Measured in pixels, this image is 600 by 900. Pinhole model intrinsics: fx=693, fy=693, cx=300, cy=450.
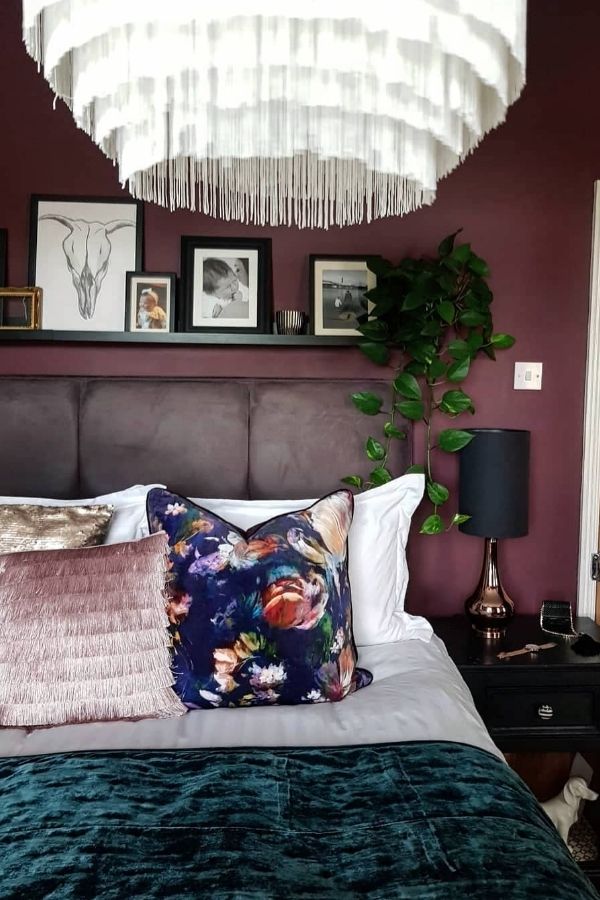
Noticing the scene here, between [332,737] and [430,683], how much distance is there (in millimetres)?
343

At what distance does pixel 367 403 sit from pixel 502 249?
75 centimetres

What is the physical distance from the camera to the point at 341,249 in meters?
2.33

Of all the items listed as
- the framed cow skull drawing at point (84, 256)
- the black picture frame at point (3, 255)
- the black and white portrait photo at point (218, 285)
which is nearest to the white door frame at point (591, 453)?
the black and white portrait photo at point (218, 285)

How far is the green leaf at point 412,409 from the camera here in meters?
2.19

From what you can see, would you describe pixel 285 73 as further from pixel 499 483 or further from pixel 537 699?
pixel 537 699

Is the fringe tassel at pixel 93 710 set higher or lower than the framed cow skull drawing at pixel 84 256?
lower

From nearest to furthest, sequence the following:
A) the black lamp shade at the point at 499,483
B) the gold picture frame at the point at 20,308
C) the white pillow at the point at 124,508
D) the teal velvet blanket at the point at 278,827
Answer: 1. the teal velvet blanket at the point at 278,827
2. the white pillow at the point at 124,508
3. the black lamp shade at the point at 499,483
4. the gold picture frame at the point at 20,308

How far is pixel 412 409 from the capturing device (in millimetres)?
2189

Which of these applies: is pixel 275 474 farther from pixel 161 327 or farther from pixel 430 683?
pixel 430 683

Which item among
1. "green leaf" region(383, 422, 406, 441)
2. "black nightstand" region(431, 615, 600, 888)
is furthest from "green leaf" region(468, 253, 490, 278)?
"black nightstand" region(431, 615, 600, 888)

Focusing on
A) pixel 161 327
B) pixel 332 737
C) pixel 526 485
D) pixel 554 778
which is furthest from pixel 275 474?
pixel 554 778

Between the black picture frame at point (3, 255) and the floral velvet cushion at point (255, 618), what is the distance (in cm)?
115

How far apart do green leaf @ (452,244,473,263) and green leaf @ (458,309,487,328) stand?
0.16m

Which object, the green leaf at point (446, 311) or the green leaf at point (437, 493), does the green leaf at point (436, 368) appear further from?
the green leaf at point (437, 493)
